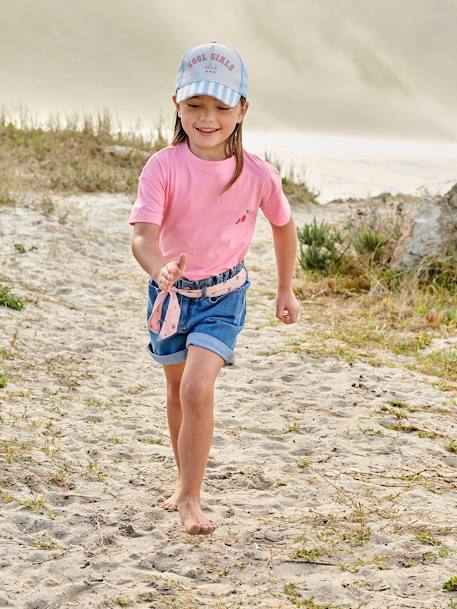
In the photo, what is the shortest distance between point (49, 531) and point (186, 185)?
1.61 meters

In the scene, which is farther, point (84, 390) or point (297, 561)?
point (84, 390)

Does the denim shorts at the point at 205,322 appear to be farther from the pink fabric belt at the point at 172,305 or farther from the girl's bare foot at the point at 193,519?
the girl's bare foot at the point at 193,519

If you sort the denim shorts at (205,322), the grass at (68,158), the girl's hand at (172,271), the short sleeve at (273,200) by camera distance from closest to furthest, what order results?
the girl's hand at (172,271) < the denim shorts at (205,322) < the short sleeve at (273,200) < the grass at (68,158)

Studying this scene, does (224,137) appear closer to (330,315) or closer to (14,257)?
(330,315)

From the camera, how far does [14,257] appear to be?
31.7ft

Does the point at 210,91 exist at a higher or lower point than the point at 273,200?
higher

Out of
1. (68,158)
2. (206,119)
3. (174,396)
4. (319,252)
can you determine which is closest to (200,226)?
(206,119)

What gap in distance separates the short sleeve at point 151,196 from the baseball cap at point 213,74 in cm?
29

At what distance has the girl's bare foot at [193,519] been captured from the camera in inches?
152

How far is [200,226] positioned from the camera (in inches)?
152

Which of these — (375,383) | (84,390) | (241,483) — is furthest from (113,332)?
(241,483)

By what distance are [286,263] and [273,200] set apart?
31cm

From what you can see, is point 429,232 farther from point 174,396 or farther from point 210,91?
point 210,91

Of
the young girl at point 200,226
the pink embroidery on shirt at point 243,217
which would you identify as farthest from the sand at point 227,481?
the pink embroidery on shirt at point 243,217
